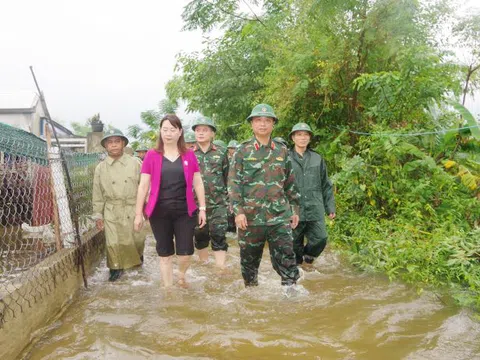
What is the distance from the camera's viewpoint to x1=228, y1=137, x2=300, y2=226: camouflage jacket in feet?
14.0

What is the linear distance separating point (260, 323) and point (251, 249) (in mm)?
834

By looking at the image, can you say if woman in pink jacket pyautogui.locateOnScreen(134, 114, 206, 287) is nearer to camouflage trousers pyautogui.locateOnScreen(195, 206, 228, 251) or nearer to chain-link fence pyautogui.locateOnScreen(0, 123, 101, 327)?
chain-link fence pyautogui.locateOnScreen(0, 123, 101, 327)

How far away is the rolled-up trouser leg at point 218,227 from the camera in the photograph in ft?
18.7

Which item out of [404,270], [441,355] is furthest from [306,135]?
[441,355]

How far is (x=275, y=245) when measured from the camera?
4.38m

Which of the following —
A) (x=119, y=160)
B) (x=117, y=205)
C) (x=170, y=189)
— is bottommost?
(x=117, y=205)

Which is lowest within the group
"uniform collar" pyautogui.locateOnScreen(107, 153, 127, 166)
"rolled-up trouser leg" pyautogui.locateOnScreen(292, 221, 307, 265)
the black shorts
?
"rolled-up trouser leg" pyautogui.locateOnScreen(292, 221, 307, 265)

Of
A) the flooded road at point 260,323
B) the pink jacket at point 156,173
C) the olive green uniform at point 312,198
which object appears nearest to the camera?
the flooded road at point 260,323

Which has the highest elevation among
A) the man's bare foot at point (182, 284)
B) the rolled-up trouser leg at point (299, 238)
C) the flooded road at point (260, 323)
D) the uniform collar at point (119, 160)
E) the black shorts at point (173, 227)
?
the uniform collar at point (119, 160)

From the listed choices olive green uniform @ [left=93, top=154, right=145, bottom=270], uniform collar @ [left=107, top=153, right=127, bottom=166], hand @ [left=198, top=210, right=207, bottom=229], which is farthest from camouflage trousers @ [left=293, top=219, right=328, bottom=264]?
uniform collar @ [left=107, top=153, right=127, bottom=166]

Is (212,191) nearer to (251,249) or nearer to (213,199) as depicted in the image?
(213,199)

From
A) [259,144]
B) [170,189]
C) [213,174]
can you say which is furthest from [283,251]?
[213,174]

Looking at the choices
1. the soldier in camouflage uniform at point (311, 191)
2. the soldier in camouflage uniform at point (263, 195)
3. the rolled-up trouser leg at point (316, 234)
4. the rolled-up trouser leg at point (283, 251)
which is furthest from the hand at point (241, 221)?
the rolled-up trouser leg at point (316, 234)

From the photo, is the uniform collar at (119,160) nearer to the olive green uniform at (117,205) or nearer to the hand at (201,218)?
the olive green uniform at (117,205)
